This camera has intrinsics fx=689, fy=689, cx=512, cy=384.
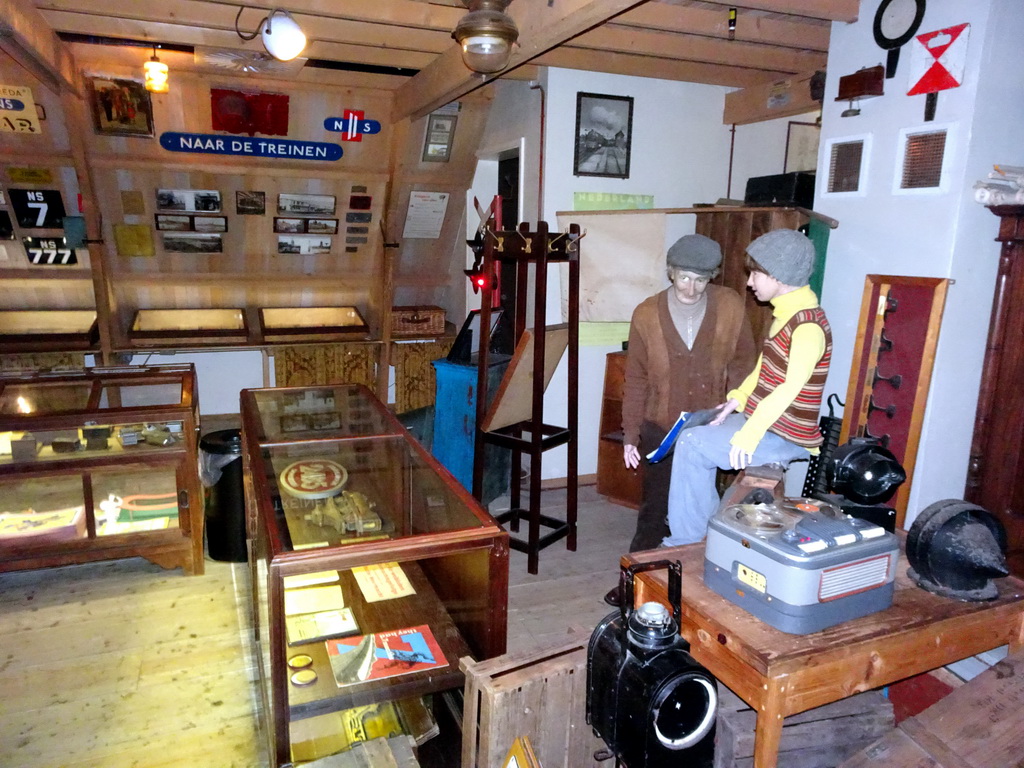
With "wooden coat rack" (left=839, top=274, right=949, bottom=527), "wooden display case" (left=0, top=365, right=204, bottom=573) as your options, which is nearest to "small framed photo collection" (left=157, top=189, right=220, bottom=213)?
"wooden display case" (left=0, top=365, right=204, bottom=573)

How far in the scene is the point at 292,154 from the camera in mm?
5270

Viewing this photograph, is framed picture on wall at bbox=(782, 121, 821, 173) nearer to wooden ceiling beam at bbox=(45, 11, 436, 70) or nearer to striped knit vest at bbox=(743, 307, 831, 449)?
wooden ceiling beam at bbox=(45, 11, 436, 70)

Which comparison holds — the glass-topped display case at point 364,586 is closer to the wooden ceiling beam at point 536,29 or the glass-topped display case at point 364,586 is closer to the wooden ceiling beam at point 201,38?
the wooden ceiling beam at point 536,29

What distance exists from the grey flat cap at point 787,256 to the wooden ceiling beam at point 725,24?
183 centimetres

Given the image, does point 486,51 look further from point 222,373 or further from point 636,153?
point 222,373


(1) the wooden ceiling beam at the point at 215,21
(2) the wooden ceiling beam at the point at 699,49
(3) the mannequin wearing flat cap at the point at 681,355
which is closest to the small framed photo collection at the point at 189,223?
(1) the wooden ceiling beam at the point at 215,21

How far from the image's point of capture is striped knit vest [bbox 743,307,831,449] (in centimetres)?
230

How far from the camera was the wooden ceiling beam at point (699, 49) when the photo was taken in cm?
380

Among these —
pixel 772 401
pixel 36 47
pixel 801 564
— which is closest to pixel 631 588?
pixel 801 564

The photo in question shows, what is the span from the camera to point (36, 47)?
3506 mm

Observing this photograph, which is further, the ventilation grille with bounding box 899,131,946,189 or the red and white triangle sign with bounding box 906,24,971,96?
the ventilation grille with bounding box 899,131,946,189

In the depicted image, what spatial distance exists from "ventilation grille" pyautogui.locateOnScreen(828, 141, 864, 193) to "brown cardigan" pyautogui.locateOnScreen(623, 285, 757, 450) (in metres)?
1.00

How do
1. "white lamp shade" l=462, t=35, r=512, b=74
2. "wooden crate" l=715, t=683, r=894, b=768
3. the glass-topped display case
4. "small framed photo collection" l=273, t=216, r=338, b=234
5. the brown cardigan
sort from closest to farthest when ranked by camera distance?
the glass-topped display case, "wooden crate" l=715, t=683, r=894, b=768, "white lamp shade" l=462, t=35, r=512, b=74, the brown cardigan, "small framed photo collection" l=273, t=216, r=338, b=234

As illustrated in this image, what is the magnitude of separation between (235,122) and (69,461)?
2.83 metres
